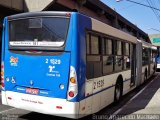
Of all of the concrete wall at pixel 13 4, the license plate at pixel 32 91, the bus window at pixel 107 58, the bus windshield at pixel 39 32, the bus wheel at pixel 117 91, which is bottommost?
the bus wheel at pixel 117 91

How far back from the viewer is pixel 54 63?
7.20 meters

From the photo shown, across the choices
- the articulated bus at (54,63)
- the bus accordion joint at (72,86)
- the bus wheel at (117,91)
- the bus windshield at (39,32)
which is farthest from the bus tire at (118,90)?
the bus windshield at (39,32)

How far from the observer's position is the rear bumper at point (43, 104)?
6914 millimetres

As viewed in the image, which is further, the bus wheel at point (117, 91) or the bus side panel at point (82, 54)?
the bus wheel at point (117, 91)

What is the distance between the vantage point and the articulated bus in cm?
702

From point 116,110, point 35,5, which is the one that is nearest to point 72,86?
point 116,110

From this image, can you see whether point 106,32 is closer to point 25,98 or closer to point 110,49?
point 110,49

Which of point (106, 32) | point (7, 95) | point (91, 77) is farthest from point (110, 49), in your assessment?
point (7, 95)

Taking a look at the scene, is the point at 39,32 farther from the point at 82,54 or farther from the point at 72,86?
the point at 72,86

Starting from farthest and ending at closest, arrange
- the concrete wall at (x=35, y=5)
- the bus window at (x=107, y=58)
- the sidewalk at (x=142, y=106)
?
1. the concrete wall at (x=35, y=5)
2. the sidewalk at (x=142, y=106)
3. the bus window at (x=107, y=58)

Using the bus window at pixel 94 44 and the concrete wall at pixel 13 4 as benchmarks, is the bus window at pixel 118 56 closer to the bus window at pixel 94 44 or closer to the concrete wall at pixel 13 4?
the bus window at pixel 94 44

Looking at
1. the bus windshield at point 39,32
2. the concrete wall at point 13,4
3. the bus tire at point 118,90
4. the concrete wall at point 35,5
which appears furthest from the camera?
the concrete wall at point 35,5

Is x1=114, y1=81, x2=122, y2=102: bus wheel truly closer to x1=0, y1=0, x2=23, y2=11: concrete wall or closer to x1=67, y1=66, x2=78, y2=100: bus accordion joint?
x1=67, y1=66, x2=78, y2=100: bus accordion joint

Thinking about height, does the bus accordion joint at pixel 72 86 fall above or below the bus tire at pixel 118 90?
above
